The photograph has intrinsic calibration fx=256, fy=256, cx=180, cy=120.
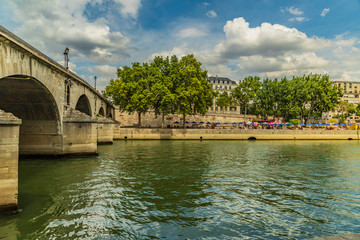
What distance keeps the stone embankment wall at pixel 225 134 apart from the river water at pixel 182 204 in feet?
95.7

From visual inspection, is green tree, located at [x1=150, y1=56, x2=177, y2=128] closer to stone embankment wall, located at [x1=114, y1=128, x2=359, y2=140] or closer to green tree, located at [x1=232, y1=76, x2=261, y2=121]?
stone embankment wall, located at [x1=114, y1=128, x2=359, y2=140]

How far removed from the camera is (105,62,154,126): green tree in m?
47.5

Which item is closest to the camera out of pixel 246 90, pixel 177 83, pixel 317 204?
pixel 317 204

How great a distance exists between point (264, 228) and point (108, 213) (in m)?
5.69

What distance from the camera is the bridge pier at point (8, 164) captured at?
919 cm

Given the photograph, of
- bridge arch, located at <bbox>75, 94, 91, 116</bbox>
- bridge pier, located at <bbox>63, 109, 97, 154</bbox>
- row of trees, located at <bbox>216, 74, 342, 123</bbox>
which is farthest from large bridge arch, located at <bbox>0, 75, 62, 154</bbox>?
row of trees, located at <bbox>216, 74, 342, 123</bbox>

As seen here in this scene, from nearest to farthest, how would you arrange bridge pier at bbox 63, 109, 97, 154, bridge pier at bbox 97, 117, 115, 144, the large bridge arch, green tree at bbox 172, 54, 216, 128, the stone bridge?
the stone bridge → the large bridge arch → bridge pier at bbox 63, 109, 97, 154 → bridge pier at bbox 97, 117, 115, 144 → green tree at bbox 172, 54, 216, 128

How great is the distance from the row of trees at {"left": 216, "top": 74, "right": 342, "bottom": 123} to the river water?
62.0 metres

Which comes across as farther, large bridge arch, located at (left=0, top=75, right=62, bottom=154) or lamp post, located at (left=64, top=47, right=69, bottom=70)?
lamp post, located at (left=64, top=47, right=69, bottom=70)

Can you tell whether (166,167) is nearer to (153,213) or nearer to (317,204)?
(153,213)

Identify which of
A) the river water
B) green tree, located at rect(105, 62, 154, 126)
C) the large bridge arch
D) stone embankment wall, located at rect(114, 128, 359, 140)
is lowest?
the river water

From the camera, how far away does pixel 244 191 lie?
42.5 ft

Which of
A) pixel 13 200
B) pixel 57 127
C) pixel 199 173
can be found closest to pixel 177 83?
pixel 57 127

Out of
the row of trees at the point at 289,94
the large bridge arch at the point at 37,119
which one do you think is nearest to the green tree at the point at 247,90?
the row of trees at the point at 289,94
